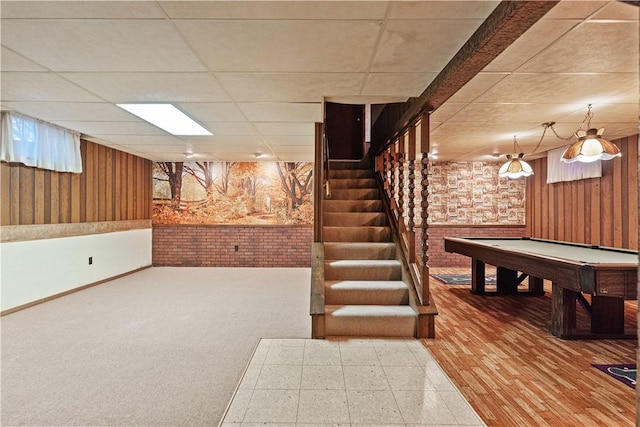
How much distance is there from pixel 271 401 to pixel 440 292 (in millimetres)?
3922

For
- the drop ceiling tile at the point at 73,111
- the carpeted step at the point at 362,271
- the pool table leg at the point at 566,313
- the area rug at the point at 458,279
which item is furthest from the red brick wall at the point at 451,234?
the drop ceiling tile at the point at 73,111

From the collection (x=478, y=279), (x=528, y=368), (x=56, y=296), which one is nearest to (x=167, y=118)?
(x=56, y=296)

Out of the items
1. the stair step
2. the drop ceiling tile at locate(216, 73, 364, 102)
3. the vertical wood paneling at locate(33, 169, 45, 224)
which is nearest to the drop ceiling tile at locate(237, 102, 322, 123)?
the drop ceiling tile at locate(216, 73, 364, 102)

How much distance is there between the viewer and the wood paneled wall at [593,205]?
5262mm

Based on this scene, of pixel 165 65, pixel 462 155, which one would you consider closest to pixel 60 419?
pixel 165 65

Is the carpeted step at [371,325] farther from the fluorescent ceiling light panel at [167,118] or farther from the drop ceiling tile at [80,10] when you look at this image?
the fluorescent ceiling light panel at [167,118]

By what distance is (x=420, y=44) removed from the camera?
241 cm

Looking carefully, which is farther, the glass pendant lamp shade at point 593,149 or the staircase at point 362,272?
the glass pendant lamp shade at point 593,149

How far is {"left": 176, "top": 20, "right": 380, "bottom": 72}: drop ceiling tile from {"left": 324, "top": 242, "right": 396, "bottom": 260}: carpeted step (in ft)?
7.19

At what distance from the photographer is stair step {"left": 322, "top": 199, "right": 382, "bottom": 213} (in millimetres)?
5164

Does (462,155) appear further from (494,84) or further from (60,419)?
(60,419)

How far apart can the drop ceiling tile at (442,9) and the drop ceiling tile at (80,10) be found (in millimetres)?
1456

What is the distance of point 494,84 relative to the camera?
3223 millimetres

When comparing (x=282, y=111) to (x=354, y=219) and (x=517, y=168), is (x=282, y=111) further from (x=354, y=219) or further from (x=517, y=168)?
(x=517, y=168)
